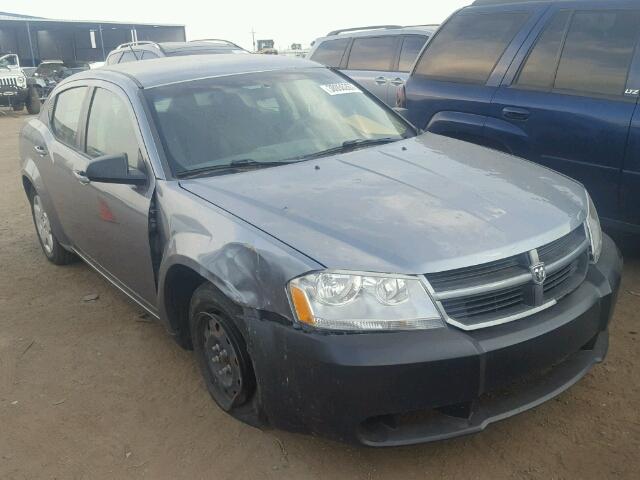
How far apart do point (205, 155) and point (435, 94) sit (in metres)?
2.59

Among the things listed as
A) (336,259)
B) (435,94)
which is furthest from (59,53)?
(336,259)

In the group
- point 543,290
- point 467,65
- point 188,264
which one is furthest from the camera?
point 467,65

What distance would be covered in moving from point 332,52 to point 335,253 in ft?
25.8

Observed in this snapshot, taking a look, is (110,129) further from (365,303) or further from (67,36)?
(67,36)

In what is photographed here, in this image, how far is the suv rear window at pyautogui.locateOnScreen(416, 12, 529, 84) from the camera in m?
4.87

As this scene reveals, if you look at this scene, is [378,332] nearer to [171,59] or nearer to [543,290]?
[543,290]

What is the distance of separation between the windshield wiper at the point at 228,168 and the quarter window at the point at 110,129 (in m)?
0.33

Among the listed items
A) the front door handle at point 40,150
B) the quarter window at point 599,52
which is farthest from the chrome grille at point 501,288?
the front door handle at point 40,150

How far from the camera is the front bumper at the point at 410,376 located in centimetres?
223

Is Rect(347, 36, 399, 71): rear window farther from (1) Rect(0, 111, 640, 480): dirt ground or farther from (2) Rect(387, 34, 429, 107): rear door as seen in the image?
(1) Rect(0, 111, 640, 480): dirt ground

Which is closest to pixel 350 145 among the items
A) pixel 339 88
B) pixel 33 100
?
pixel 339 88

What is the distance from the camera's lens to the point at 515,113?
4570 mm

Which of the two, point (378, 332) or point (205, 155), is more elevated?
point (205, 155)

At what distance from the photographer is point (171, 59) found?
421cm
